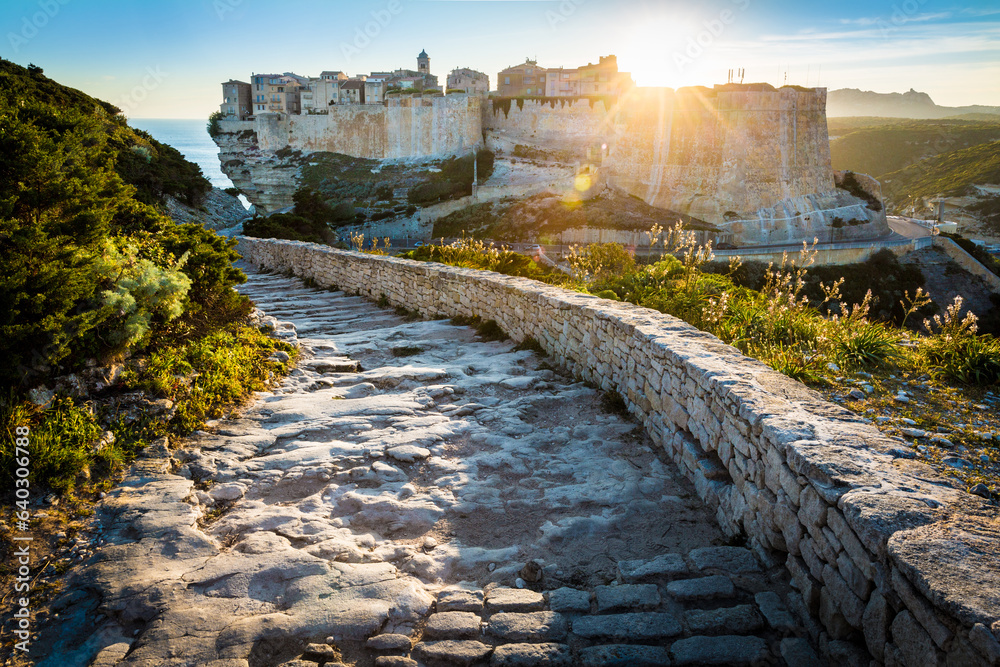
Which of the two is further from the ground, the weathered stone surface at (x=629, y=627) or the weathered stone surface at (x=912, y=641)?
the weathered stone surface at (x=912, y=641)

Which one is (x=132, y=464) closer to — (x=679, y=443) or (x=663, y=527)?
(x=663, y=527)

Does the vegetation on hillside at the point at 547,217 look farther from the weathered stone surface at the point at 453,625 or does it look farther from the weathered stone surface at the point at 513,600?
the weathered stone surface at the point at 453,625

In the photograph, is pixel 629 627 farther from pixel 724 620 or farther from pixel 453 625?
pixel 453 625

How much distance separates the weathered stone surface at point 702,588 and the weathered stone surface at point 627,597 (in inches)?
3.2

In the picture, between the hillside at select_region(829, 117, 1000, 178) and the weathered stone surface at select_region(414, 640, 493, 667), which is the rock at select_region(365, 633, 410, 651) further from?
the hillside at select_region(829, 117, 1000, 178)

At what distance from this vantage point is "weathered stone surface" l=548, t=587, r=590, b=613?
8.25ft

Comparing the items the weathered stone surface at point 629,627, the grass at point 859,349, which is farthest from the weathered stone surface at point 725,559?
the grass at point 859,349

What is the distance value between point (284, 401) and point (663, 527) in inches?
125

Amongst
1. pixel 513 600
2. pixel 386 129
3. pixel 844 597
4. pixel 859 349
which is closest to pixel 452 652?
pixel 513 600

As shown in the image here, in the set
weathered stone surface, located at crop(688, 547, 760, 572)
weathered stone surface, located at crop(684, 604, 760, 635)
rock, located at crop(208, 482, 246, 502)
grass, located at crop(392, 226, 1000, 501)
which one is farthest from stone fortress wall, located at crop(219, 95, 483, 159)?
weathered stone surface, located at crop(684, 604, 760, 635)

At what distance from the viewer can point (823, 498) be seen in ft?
7.50

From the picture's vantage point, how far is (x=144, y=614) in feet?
7.94

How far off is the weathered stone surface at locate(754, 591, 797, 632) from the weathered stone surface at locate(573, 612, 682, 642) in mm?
366

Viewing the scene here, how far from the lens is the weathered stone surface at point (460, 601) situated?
254 cm
